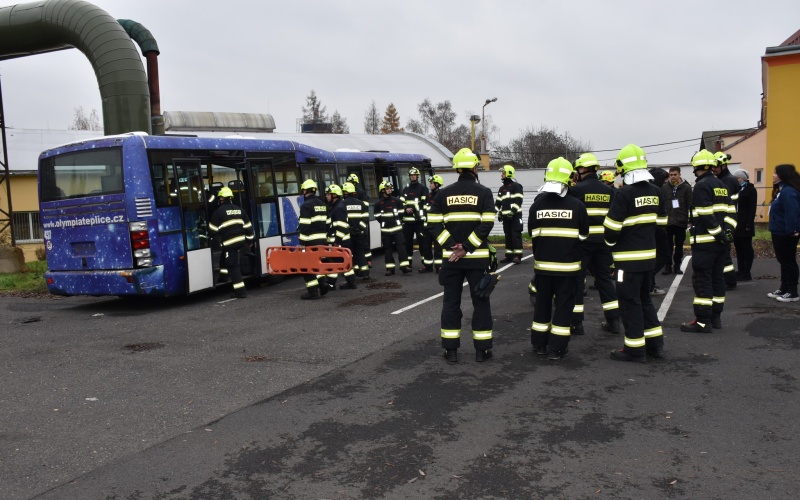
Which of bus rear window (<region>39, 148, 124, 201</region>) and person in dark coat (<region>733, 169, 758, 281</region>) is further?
person in dark coat (<region>733, 169, 758, 281</region>)

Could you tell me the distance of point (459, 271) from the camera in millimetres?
6957

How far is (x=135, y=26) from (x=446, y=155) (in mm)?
29068

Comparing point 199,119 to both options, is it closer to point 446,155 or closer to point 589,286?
point 446,155

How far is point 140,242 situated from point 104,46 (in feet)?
22.3

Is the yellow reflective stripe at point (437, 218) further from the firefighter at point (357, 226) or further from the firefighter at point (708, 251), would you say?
the firefighter at point (357, 226)

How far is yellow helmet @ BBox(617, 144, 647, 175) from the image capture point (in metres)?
6.84

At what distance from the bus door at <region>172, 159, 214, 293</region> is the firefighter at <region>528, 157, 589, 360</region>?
21.7ft

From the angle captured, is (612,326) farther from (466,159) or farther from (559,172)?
(466,159)

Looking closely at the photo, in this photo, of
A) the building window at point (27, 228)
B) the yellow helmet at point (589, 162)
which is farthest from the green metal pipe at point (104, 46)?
the yellow helmet at point (589, 162)

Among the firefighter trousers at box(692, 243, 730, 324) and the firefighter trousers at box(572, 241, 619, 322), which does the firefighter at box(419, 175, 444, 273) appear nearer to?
the firefighter trousers at box(572, 241, 619, 322)

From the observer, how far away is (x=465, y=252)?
6844mm

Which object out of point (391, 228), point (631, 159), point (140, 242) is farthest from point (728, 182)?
point (140, 242)

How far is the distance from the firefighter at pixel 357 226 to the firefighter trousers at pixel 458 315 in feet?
19.8

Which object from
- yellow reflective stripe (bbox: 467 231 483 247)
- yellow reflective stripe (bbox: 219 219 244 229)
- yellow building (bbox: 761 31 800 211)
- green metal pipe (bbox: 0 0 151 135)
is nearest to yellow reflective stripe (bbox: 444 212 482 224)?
yellow reflective stripe (bbox: 467 231 483 247)
